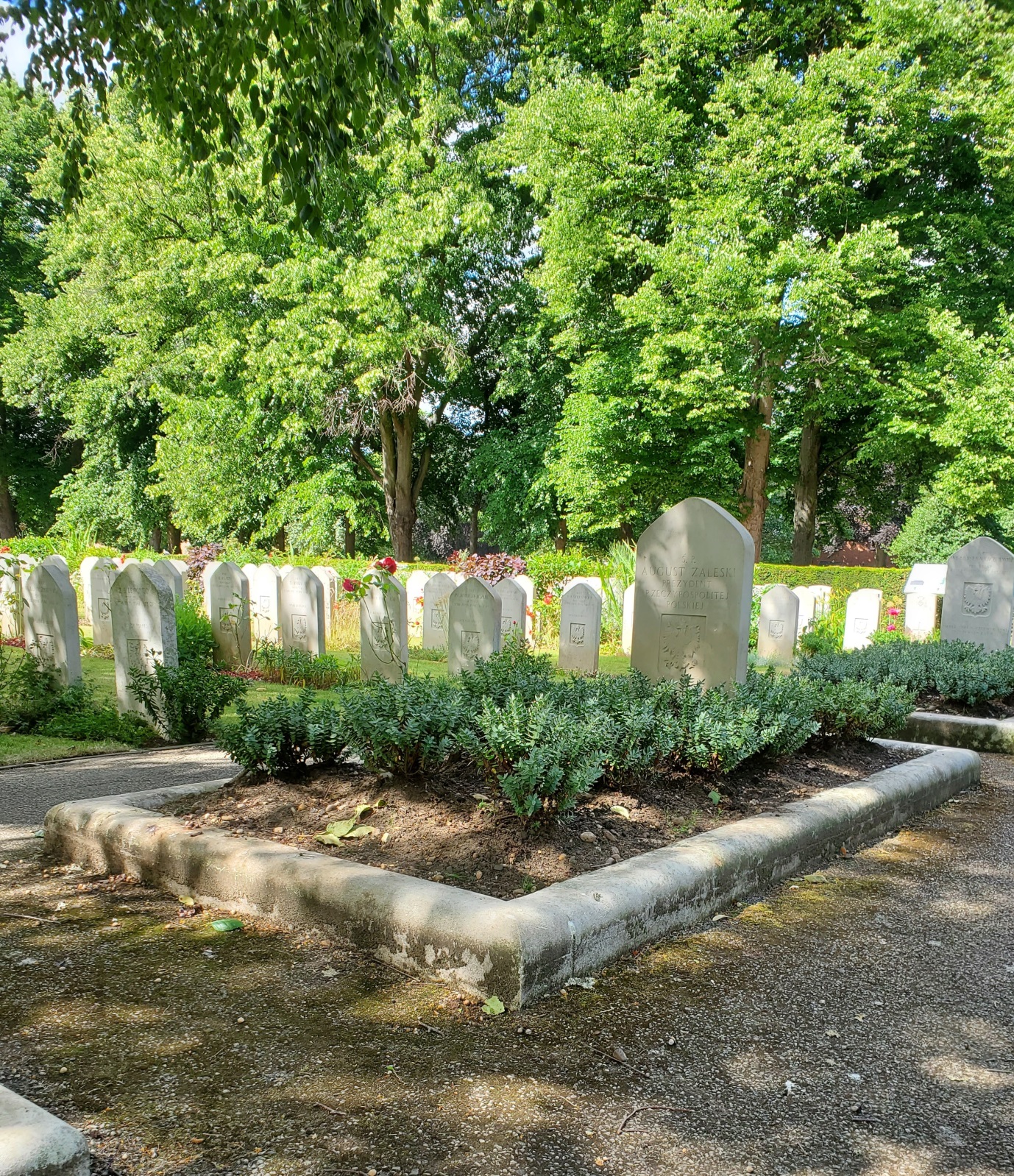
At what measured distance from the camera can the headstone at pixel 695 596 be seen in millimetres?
6008

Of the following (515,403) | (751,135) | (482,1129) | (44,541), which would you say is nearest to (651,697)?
(482,1129)

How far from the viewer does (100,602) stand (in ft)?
42.8

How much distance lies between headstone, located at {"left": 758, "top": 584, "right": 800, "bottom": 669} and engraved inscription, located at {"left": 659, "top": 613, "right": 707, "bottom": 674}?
7.29 meters

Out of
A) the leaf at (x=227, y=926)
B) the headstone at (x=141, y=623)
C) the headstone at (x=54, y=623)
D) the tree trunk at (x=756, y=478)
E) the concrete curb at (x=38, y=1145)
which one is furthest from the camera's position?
the tree trunk at (x=756, y=478)

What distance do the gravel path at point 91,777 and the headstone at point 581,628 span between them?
19.4 feet

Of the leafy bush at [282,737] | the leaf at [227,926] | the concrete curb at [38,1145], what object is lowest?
the leaf at [227,926]

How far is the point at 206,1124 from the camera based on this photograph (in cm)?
206

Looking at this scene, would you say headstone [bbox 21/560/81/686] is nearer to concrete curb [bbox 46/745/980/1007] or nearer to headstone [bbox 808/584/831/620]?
concrete curb [bbox 46/745/980/1007]

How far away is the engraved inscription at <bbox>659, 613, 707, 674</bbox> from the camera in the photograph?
6219mm

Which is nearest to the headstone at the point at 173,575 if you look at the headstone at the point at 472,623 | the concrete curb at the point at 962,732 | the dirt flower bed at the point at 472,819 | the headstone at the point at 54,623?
the headstone at the point at 54,623

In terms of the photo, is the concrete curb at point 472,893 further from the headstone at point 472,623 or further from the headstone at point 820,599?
the headstone at point 820,599

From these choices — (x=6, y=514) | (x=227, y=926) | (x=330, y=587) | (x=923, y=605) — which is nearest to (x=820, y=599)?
(x=923, y=605)

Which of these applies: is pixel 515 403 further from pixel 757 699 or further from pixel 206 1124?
pixel 206 1124

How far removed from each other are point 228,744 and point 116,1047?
204 cm
